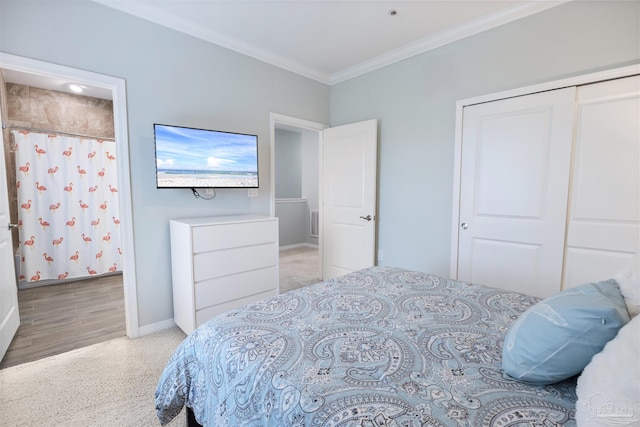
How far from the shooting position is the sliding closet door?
194 cm

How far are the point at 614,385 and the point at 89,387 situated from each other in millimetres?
2434

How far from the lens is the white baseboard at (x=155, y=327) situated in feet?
7.88

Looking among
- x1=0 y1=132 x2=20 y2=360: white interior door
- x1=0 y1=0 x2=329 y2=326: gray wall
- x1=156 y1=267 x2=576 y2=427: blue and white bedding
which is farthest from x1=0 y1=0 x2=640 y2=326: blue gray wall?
x1=156 y1=267 x2=576 y2=427: blue and white bedding

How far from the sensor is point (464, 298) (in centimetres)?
148

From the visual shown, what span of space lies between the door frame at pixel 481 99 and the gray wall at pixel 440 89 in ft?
0.18

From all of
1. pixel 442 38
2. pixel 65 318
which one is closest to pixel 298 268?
pixel 65 318

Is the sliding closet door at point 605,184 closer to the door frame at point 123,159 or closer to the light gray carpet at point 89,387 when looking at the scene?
the light gray carpet at point 89,387

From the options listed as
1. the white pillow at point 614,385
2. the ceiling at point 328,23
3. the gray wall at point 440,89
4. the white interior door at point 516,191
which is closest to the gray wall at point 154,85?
the ceiling at point 328,23

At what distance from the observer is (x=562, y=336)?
79 cm

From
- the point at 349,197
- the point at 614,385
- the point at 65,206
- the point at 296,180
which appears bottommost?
the point at 614,385

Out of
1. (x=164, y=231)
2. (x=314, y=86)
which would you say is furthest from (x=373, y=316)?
(x=314, y=86)

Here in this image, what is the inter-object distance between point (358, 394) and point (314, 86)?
3.49 metres

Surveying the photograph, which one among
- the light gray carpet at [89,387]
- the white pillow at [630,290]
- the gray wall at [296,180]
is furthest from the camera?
the gray wall at [296,180]

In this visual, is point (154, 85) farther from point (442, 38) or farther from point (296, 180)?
point (296, 180)
